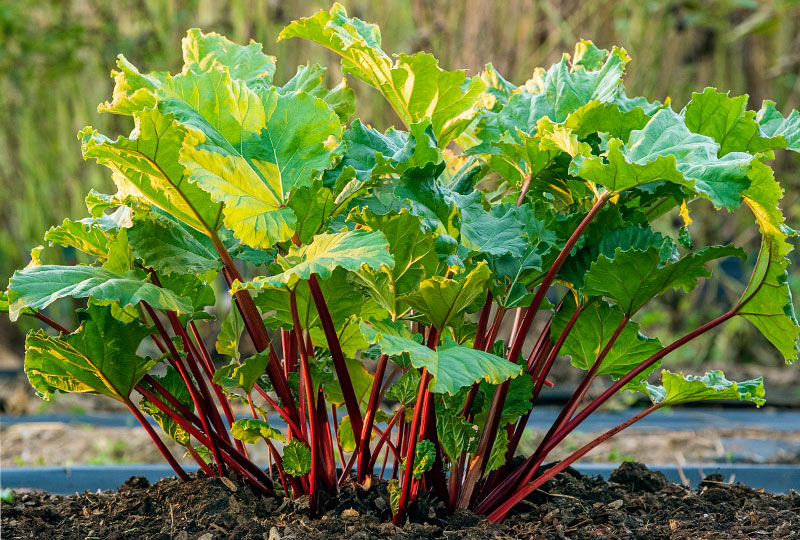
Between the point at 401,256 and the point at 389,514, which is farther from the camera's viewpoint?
the point at 389,514

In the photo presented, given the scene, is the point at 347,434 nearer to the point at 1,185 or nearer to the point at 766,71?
the point at 1,185

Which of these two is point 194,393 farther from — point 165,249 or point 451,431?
point 451,431

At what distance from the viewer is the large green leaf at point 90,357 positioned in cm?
99

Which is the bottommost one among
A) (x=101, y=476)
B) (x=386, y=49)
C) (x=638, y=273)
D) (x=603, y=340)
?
(x=101, y=476)

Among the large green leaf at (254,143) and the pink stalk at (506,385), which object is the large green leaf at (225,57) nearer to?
the large green leaf at (254,143)

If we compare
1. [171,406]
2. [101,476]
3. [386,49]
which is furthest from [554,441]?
[386,49]

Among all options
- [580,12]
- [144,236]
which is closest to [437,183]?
[144,236]

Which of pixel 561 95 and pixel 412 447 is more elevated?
pixel 561 95

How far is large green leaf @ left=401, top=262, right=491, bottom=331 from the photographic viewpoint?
2.84 ft

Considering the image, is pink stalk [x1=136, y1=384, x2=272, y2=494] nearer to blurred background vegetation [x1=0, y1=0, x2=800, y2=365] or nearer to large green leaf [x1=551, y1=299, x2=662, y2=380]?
large green leaf [x1=551, y1=299, x2=662, y2=380]

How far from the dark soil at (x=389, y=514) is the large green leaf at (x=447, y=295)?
29 cm

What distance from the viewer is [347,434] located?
1.21 m

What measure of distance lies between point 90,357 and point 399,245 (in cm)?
44

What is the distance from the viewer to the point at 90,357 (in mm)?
1005
